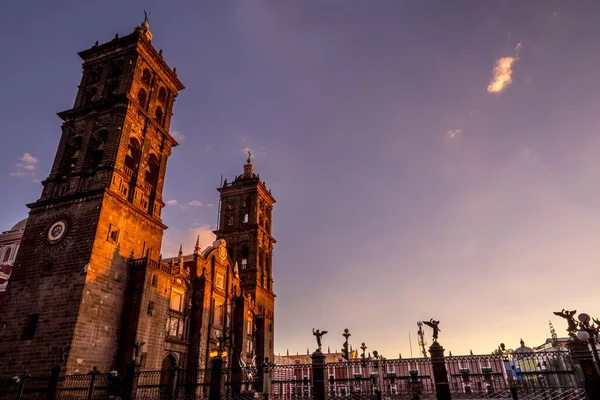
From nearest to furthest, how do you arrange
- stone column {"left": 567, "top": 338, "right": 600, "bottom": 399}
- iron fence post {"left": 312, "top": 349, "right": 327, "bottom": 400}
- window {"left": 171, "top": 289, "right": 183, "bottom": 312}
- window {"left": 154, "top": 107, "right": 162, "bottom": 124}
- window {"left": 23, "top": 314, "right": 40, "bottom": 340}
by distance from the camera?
stone column {"left": 567, "top": 338, "right": 600, "bottom": 399} → iron fence post {"left": 312, "top": 349, "right": 327, "bottom": 400} → window {"left": 23, "top": 314, "right": 40, "bottom": 340} → window {"left": 171, "top": 289, "right": 183, "bottom": 312} → window {"left": 154, "top": 107, "right": 162, "bottom": 124}

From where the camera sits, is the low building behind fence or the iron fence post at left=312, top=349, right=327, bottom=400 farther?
the iron fence post at left=312, top=349, right=327, bottom=400

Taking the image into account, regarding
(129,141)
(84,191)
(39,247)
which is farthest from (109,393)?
(129,141)

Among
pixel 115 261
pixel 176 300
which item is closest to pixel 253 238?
pixel 176 300

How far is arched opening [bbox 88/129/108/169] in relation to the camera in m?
30.3

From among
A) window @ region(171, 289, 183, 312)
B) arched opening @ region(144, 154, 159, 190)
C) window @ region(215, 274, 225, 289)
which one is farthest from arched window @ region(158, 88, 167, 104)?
window @ region(171, 289, 183, 312)

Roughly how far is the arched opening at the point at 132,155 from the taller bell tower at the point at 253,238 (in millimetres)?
20731

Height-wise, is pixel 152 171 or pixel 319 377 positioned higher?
pixel 152 171

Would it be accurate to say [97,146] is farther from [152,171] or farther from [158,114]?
[158,114]

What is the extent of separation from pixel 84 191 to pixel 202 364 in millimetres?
16387

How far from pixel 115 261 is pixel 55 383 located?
8467 mm

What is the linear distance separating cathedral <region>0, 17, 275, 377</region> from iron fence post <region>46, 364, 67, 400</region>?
96 centimetres

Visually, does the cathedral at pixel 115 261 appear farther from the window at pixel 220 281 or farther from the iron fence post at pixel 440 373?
the iron fence post at pixel 440 373

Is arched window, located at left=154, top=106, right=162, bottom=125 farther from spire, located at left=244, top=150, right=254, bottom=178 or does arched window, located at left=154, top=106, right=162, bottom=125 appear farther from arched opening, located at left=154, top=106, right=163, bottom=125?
spire, located at left=244, top=150, right=254, bottom=178

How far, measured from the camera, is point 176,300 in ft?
104
